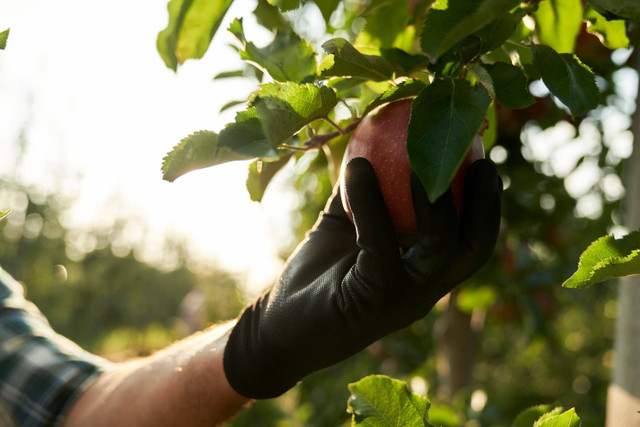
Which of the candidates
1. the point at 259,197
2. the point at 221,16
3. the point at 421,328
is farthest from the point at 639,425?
the point at 421,328

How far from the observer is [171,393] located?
115 centimetres

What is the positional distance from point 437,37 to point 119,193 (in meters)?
24.6

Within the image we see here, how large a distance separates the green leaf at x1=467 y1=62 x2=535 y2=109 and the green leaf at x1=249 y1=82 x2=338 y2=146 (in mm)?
179

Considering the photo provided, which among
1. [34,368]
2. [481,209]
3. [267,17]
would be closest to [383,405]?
[481,209]

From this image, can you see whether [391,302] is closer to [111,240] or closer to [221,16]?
[221,16]

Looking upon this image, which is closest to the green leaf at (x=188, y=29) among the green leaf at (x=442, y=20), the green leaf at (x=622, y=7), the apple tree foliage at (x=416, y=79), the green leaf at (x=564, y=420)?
the apple tree foliage at (x=416, y=79)

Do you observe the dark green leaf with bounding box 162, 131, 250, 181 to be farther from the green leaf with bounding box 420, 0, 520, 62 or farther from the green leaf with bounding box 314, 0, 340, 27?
the green leaf with bounding box 314, 0, 340, 27

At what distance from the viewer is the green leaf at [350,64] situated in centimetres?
67

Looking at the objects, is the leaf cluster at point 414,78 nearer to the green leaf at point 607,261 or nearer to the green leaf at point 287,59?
the green leaf at point 287,59

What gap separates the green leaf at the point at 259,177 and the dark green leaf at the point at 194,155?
0.74 ft

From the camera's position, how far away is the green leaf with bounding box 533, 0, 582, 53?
3.11 feet

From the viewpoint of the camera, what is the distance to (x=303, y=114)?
25.2 inches

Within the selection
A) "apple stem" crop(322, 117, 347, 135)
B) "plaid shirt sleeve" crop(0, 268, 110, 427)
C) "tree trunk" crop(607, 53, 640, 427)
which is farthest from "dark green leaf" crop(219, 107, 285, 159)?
"plaid shirt sleeve" crop(0, 268, 110, 427)

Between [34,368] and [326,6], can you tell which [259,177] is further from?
[34,368]
